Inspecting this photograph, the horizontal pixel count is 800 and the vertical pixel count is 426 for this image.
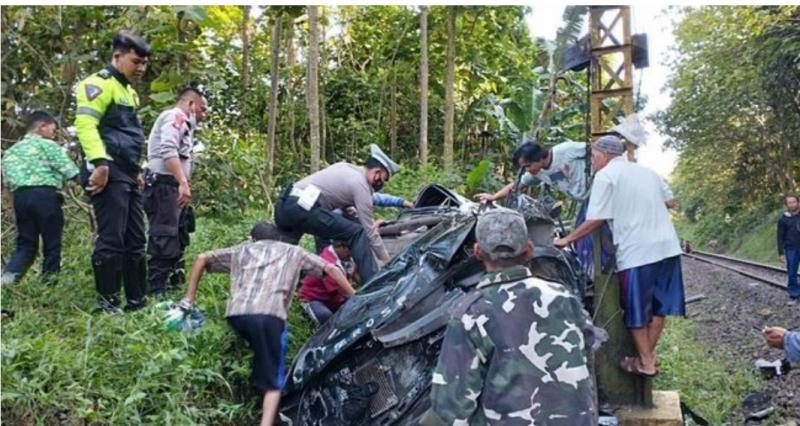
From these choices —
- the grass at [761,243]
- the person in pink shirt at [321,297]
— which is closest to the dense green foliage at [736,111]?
the grass at [761,243]

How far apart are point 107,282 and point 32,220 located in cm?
75

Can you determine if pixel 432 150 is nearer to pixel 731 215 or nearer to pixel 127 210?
pixel 127 210

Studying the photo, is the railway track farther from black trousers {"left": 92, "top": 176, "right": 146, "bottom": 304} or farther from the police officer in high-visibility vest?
Answer: the police officer in high-visibility vest

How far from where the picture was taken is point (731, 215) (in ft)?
122

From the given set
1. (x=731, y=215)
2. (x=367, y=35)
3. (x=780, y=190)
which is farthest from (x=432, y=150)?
(x=731, y=215)

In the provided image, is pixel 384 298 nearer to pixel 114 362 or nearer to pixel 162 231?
pixel 114 362

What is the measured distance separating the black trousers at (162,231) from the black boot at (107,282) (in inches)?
15.3

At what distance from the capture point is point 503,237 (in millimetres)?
2525

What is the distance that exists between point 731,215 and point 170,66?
35.4 m

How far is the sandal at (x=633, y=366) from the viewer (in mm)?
4129

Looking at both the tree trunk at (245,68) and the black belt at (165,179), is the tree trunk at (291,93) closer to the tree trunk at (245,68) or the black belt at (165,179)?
the tree trunk at (245,68)

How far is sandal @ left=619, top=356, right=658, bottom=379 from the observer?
13.5 feet

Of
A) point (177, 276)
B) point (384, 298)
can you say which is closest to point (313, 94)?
point (177, 276)

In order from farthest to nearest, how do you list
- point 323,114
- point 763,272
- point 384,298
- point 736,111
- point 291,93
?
point 736,111 < point 763,272 < point 291,93 < point 323,114 < point 384,298
